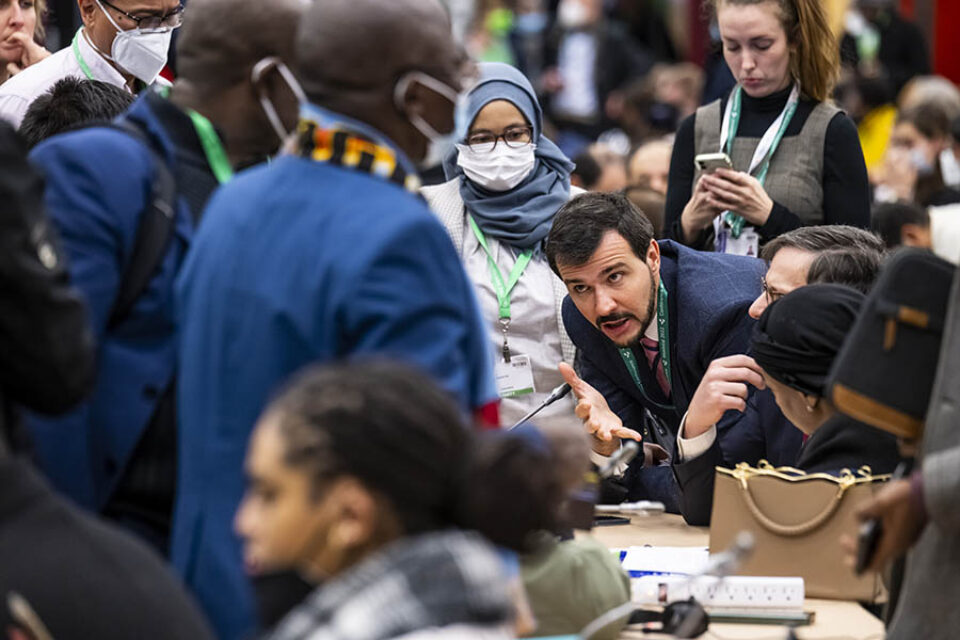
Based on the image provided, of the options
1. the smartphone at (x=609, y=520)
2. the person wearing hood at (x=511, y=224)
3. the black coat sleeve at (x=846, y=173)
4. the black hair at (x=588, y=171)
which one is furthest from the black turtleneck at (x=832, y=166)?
the black hair at (x=588, y=171)

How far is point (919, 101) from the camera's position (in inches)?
354

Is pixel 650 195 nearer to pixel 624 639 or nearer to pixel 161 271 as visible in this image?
pixel 624 639

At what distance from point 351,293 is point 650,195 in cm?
428

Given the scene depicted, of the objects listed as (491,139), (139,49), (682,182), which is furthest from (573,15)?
(139,49)

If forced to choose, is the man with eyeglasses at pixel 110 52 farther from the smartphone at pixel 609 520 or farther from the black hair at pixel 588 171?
the black hair at pixel 588 171

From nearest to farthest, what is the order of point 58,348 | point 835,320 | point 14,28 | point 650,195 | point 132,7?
1. point 58,348
2. point 835,320
3. point 132,7
4. point 14,28
5. point 650,195

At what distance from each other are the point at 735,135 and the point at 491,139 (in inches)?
30.2

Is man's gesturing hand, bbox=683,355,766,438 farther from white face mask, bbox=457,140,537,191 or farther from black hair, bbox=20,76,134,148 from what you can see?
black hair, bbox=20,76,134,148

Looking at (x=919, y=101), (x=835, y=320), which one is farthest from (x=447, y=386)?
(x=919, y=101)

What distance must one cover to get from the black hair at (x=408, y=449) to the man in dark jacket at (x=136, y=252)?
0.64 metres

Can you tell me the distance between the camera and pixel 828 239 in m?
4.02

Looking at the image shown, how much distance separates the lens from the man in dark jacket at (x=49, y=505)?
1.87 m

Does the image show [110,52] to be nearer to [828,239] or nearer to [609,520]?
[609,520]

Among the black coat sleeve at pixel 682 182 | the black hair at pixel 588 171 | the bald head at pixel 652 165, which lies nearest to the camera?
the black coat sleeve at pixel 682 182
